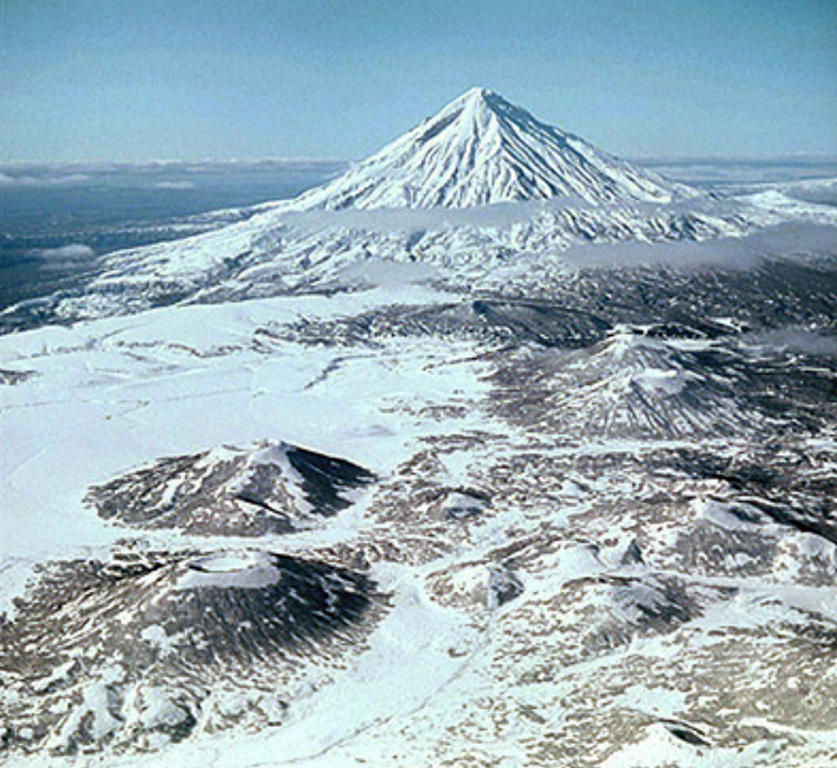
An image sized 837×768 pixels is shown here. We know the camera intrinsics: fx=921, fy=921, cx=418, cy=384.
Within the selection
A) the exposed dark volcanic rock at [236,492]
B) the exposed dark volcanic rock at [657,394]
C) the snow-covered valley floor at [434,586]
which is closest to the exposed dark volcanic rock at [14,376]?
the snow-covered valley floor at [434,586]

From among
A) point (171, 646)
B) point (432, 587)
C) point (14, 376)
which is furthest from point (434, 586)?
point (14, 376)

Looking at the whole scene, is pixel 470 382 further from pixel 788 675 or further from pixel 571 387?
pixel 788 675

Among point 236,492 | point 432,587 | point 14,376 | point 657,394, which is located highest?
A: point 657,394

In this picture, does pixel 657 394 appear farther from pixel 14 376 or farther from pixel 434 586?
pixel 14 376

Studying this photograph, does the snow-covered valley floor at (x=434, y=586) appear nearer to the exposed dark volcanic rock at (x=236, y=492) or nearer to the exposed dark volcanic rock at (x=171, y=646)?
the exposed dark volcanic rock at (x=171, y=646)

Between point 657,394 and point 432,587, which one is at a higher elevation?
point 657,394

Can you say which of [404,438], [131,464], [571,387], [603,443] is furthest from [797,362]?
[131,464]
